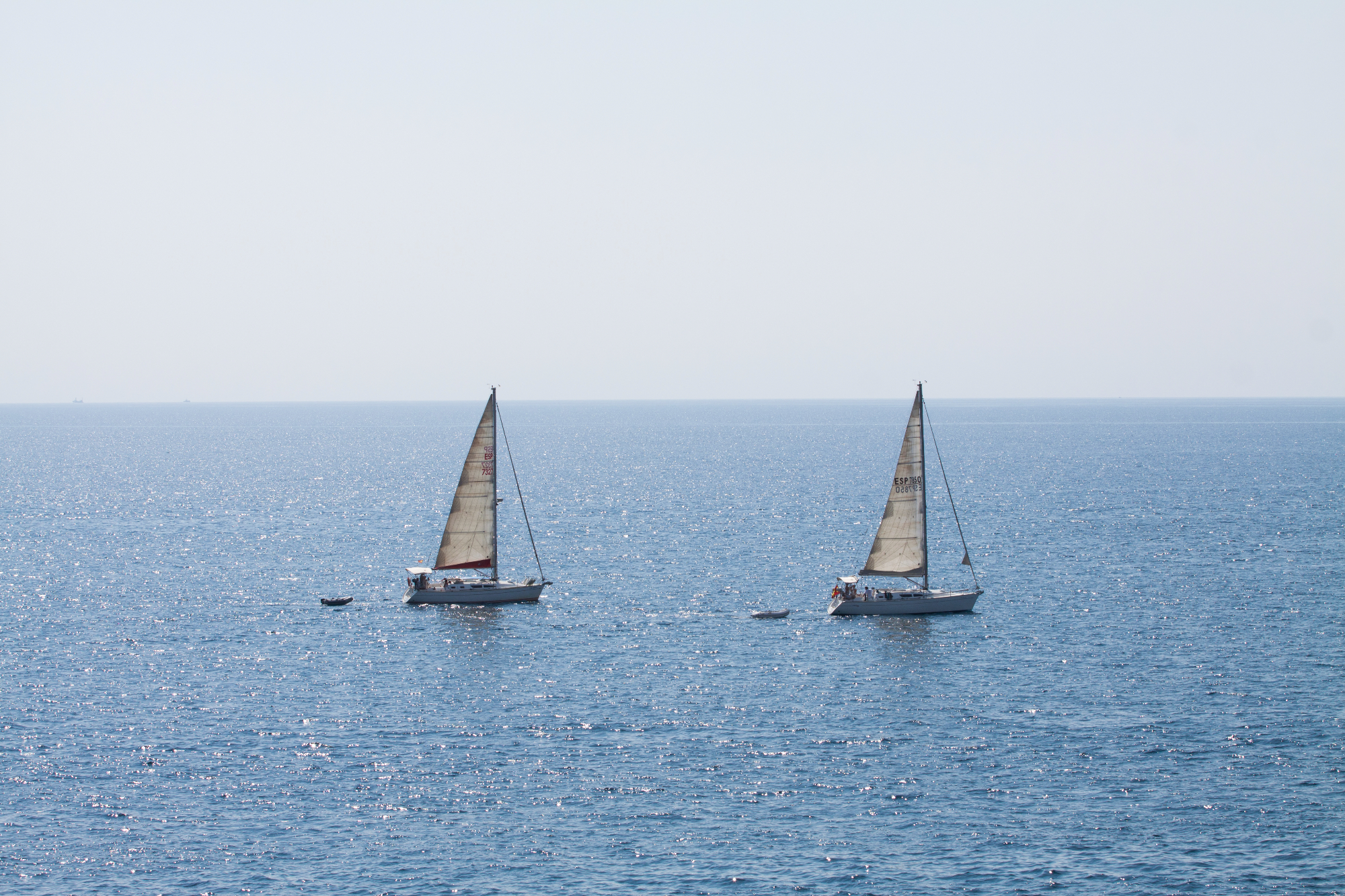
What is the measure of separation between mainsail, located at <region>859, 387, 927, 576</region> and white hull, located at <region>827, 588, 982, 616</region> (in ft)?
6.94

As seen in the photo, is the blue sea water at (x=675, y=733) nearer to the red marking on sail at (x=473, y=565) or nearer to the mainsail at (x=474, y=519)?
the red marking on sail at (x=473, y=565)

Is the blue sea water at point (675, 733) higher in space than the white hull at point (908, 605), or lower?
lower

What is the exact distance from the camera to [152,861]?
48.0 m

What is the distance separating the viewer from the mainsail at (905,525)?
3696 inches

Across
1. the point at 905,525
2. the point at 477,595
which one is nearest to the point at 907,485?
the point at 905,525

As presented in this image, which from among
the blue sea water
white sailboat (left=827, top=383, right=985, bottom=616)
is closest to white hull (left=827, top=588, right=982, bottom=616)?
white sailboat (left=827, top=383, right=985, bottom=616)

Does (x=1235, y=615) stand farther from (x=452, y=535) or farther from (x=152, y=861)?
(x=152, y=861)

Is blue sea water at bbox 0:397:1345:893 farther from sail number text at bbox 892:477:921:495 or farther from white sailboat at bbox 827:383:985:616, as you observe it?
sail number text at bbox 892:477:921:495

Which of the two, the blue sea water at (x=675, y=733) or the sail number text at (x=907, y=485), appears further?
the sail number text at (x=907, y=485)

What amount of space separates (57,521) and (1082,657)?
125227 millimetres

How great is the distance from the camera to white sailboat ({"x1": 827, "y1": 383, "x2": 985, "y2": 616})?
92.8 meters

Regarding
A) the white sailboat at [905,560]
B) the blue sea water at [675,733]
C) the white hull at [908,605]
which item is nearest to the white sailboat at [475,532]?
the blue sea water at [675,733]

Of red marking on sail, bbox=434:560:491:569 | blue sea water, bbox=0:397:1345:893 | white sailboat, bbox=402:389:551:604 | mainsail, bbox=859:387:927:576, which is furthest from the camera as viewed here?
red marking on sail, bbox=434:560:491:569

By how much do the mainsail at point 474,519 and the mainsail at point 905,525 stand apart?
91.3ft
